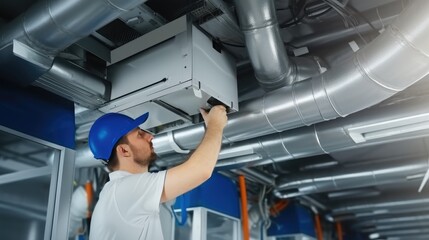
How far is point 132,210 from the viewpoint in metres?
1.34

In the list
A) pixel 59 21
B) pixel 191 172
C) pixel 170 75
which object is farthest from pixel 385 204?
pixel 59 21

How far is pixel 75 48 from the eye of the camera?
6.40ft

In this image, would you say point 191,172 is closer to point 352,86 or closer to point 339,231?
point 352,86

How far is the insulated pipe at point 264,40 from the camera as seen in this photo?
5.19 ft

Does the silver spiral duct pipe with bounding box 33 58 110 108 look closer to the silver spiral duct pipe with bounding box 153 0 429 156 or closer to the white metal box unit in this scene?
the white metal box unit

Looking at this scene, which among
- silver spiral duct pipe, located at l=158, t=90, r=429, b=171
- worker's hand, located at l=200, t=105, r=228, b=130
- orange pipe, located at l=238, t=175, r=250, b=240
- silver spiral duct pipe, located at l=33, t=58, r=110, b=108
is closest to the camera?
worker's hand, located at l=200, t=105, r=228, b=130

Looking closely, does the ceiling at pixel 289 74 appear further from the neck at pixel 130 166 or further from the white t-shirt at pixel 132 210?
the white t-shirt at pixel 132 210

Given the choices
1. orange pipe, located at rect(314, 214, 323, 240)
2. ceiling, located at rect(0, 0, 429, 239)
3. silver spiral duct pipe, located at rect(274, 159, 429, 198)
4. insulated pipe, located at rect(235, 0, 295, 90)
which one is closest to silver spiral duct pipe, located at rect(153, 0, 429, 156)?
ceiling, located at rect(0, 0, 429, 239)

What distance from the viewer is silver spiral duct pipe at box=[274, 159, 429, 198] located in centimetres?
320

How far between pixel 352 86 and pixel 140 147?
933 mm

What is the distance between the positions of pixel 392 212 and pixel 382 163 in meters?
1.59

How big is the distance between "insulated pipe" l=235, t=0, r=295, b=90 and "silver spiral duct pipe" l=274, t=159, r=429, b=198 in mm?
1831

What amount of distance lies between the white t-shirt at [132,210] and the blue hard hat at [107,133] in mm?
246

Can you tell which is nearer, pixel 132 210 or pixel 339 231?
pixel 132 210
